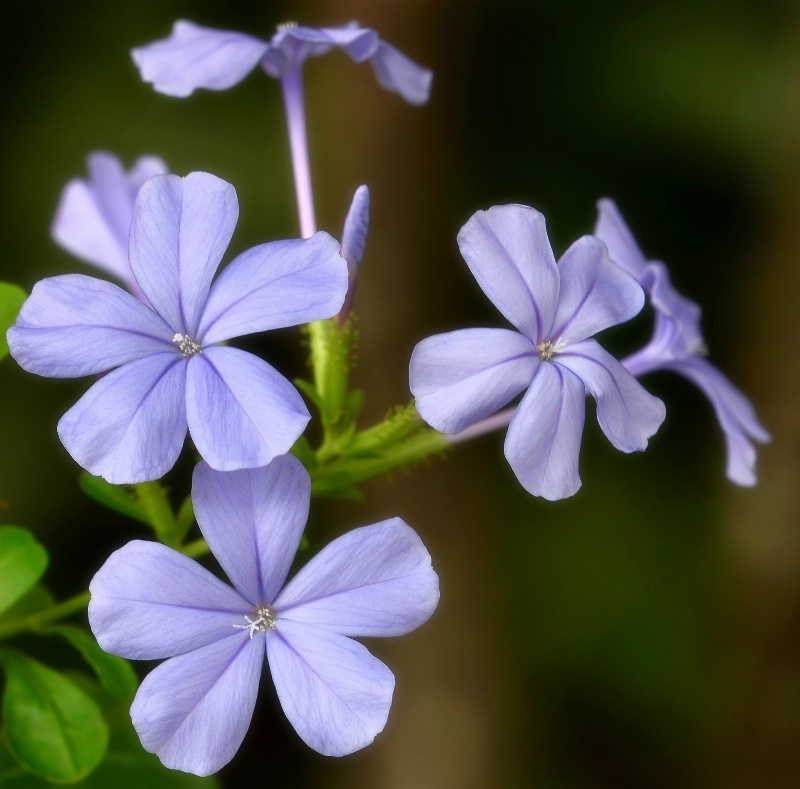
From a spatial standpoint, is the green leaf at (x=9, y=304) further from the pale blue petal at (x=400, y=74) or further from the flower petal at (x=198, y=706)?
the pale blue petal at (x=400, y=74)

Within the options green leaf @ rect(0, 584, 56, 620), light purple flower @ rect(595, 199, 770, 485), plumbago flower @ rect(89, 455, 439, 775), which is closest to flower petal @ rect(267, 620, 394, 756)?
plumbago flower @ rect(89, 455, 439, 775)

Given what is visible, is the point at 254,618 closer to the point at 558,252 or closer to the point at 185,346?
the point at 185,346

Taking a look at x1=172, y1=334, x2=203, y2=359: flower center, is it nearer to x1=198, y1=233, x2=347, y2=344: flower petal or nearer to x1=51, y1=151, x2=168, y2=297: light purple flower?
x1=198, y1=233, x2=347, y2=344: flower petal

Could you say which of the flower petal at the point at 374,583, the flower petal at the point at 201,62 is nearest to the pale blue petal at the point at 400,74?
the flower petal at the point at 201,62

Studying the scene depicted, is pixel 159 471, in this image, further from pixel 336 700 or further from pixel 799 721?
pixel 799 721

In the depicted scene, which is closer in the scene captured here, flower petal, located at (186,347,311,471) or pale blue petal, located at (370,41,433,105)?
flower petal, located at (186,347,311,471)

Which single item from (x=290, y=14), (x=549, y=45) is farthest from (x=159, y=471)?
(x=549, y=45)
